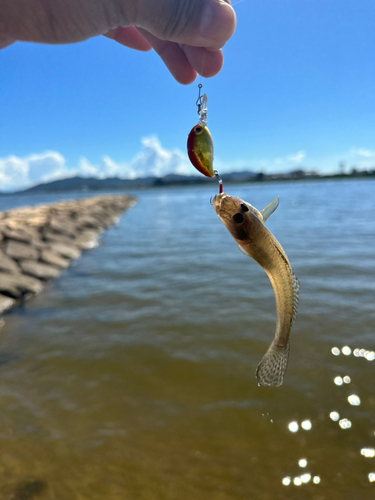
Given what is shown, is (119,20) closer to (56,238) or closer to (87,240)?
(56,238)

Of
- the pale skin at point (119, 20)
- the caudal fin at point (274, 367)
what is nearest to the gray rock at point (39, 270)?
the pale skin at point (119, 20)

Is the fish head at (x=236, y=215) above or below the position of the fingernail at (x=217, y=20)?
below

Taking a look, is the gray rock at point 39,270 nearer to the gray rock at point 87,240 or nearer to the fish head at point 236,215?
the gray rock at point 87,240

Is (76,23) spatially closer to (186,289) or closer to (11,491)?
(11,491)

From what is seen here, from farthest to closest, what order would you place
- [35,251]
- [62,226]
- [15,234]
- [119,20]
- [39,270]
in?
[62,226] → [15,234] → [35,251] → [39,270] → [119,20]

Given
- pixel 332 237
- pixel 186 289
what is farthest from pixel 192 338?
pixel 332 237

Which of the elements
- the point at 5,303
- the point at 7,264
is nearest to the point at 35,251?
the point at 7,264

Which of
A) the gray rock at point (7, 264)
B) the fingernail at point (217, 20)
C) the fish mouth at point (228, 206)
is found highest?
the fingernail at point (217, 20)
